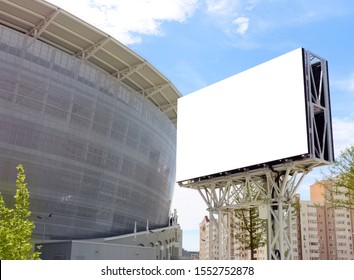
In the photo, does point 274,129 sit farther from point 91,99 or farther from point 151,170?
point 151,170

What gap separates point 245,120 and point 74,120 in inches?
1229

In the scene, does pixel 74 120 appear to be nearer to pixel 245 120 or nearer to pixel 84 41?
pixel 84 41

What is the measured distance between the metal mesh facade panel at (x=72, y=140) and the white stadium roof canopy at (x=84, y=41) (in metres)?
1.46

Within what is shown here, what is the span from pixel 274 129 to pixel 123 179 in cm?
3910

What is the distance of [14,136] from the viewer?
5088 cm

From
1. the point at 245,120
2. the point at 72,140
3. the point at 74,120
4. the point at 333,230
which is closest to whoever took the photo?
the point at 245,120

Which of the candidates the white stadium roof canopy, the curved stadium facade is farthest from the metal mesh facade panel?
the white stadium roof canopy

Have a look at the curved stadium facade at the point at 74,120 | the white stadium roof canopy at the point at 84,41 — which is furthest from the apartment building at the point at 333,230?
the white stadium roof canopy at the point at 84,41

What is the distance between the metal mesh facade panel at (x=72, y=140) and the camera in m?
51.4

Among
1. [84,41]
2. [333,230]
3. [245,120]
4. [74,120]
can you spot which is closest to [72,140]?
[74,120]

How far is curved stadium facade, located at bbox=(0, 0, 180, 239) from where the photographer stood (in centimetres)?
5128

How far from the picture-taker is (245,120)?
32.2m
